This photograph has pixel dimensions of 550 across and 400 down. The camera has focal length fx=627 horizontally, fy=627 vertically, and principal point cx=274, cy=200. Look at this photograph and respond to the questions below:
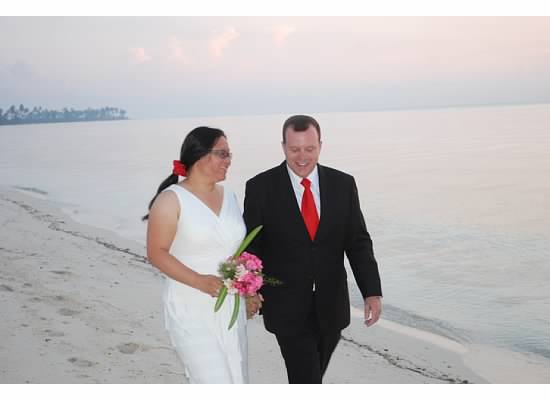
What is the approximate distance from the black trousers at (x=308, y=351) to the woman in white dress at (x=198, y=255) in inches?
12.9

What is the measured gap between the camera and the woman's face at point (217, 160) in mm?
3445

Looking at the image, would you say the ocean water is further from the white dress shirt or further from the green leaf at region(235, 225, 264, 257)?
the green leaf at region(235, 225, 264, 257)

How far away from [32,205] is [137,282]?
10.8 metres

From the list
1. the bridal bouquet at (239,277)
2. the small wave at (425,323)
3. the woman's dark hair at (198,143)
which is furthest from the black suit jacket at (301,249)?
the small wave at (425,323)

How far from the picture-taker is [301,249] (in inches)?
150

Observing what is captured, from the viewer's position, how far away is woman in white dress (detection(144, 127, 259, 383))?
3371mm

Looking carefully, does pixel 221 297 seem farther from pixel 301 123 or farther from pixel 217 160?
pixel 301 123

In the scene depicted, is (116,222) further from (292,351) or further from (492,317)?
(292,351)

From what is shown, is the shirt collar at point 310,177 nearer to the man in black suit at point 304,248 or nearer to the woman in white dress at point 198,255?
the man in black suit at point 304,248

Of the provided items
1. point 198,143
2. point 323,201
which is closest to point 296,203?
point 323,201

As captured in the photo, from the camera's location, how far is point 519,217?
15.8m

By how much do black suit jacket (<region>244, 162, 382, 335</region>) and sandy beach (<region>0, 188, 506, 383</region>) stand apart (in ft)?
6.04

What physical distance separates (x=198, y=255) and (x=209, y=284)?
0.64 ft

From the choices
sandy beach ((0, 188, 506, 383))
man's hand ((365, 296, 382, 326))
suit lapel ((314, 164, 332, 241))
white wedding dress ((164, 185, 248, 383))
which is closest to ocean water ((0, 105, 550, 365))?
sandy beach ((0, 188, 506, 383))
